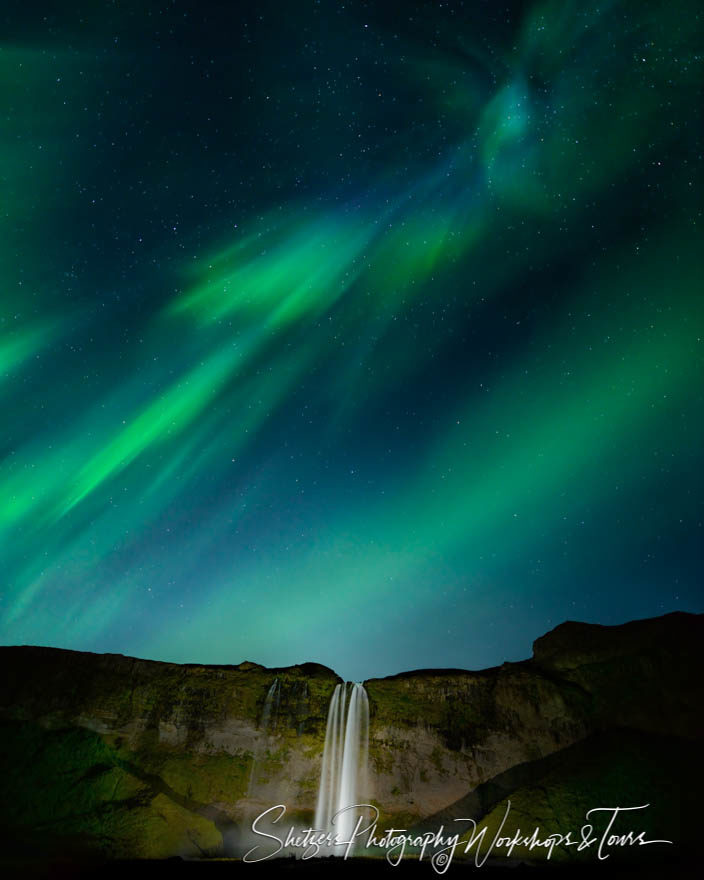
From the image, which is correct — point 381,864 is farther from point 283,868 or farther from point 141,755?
point 141,755

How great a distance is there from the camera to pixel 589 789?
98.2 feet

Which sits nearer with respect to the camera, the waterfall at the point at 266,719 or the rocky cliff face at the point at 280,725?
the rocky cliff face at the point at 280,725

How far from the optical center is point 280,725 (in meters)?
34.9

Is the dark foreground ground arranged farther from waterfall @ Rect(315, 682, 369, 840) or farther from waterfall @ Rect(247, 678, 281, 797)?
waterfall @ Rect(247, 678, 281, 797)

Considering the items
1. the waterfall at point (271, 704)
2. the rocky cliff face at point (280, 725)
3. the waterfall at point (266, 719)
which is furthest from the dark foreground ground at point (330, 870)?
the waterfall at point (271, 704)

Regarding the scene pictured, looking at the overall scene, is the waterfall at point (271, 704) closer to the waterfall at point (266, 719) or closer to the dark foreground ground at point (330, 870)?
the waterfall at point (266, 719)

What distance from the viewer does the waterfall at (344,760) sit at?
32.8m

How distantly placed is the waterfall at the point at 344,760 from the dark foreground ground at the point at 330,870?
5.45 meters

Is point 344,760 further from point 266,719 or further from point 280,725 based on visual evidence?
point 266,719

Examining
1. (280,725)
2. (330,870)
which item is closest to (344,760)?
(280,725)

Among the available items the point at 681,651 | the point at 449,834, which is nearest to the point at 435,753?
the point at 449,834

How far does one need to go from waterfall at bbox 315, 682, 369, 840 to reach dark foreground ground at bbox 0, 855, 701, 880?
5451 millimetres

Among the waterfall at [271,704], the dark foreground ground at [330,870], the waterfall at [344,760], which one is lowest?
the dark foreground ground at [330,870]

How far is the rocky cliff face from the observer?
104ft
